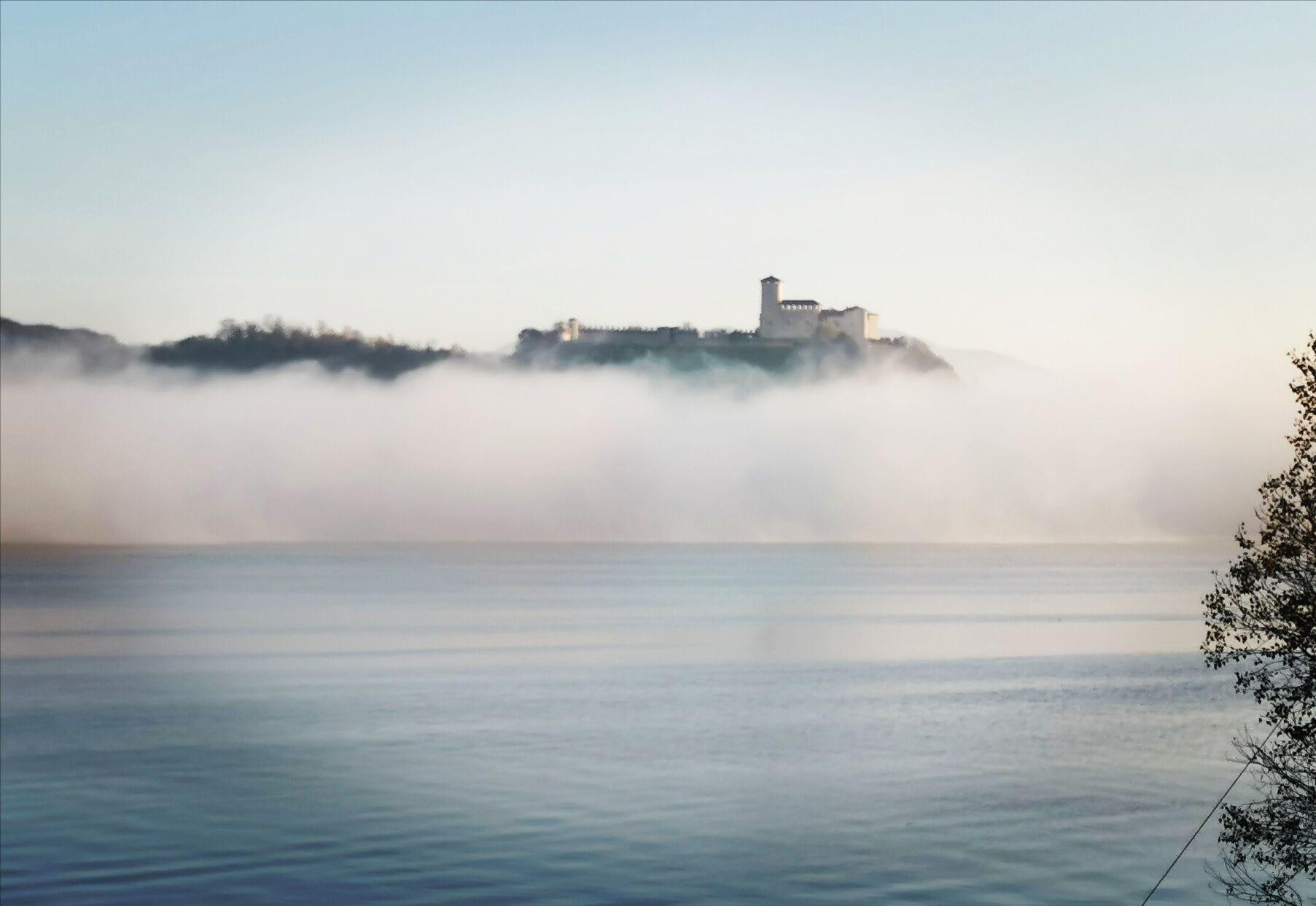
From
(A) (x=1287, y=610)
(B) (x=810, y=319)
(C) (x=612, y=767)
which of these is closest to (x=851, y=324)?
(B) (x=810, y=319)

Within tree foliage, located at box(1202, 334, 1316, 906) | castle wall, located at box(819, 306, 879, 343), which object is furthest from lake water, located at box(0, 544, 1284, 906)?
castle wall, located at box(819, 306, 879, 343)

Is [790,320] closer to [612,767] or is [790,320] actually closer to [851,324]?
[851,324]

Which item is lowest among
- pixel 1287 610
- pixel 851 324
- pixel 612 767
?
pixel 612 767

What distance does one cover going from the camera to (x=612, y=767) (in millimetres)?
49281

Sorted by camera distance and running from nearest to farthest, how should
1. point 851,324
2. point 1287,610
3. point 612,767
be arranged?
point 1287,610 → point 612,767 → point 851,324

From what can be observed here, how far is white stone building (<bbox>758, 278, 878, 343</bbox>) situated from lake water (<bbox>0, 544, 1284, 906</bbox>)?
85462 mm

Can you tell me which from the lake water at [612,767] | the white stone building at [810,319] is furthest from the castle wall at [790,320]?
the lake water at [612,767]

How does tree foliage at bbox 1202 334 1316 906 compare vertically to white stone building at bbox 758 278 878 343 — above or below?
below

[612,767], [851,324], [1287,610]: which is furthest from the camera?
[851,324]

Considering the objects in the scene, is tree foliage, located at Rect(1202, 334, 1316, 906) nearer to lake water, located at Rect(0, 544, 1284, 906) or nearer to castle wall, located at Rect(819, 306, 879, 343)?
lake water, located at Rect(0, 544, 1284, 906)

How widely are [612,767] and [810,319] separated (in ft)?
490

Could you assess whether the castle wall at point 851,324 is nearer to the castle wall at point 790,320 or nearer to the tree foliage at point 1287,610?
the castle wall at point 790,320

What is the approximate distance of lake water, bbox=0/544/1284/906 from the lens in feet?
105

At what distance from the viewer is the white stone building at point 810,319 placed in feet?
627
